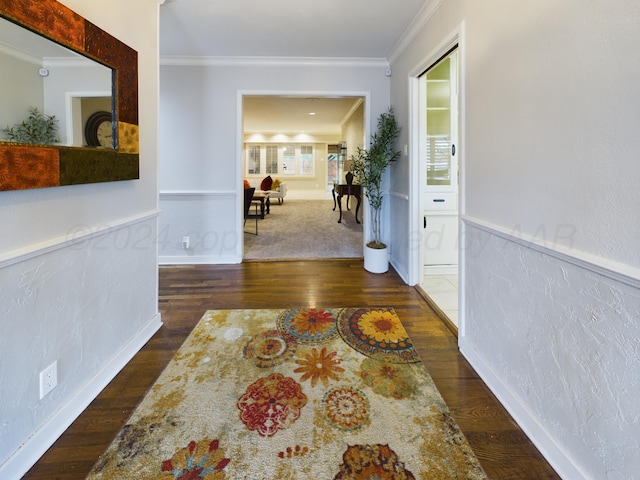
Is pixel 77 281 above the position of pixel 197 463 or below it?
above

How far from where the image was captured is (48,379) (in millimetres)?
1406

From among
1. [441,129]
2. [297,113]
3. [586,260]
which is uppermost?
[297,113]

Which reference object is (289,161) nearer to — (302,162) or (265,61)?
(302,162)

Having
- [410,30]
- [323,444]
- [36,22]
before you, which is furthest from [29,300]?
[410,30]

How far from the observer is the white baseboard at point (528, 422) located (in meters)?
1.24

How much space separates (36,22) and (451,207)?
3420mm

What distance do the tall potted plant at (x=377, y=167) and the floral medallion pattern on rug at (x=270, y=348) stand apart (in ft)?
5.69

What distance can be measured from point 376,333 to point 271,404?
0.97m

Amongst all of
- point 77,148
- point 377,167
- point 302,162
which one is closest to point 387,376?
point 77,148

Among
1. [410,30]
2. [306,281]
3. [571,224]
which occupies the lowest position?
[306,281]

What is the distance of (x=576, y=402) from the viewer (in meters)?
1.20

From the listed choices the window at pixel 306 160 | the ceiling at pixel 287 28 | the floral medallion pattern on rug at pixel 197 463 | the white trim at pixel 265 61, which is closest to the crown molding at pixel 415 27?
the ceiling at pixel 287 28

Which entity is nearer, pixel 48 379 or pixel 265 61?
pixel 48 379

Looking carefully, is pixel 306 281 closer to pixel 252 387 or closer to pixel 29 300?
pixel 252 387
